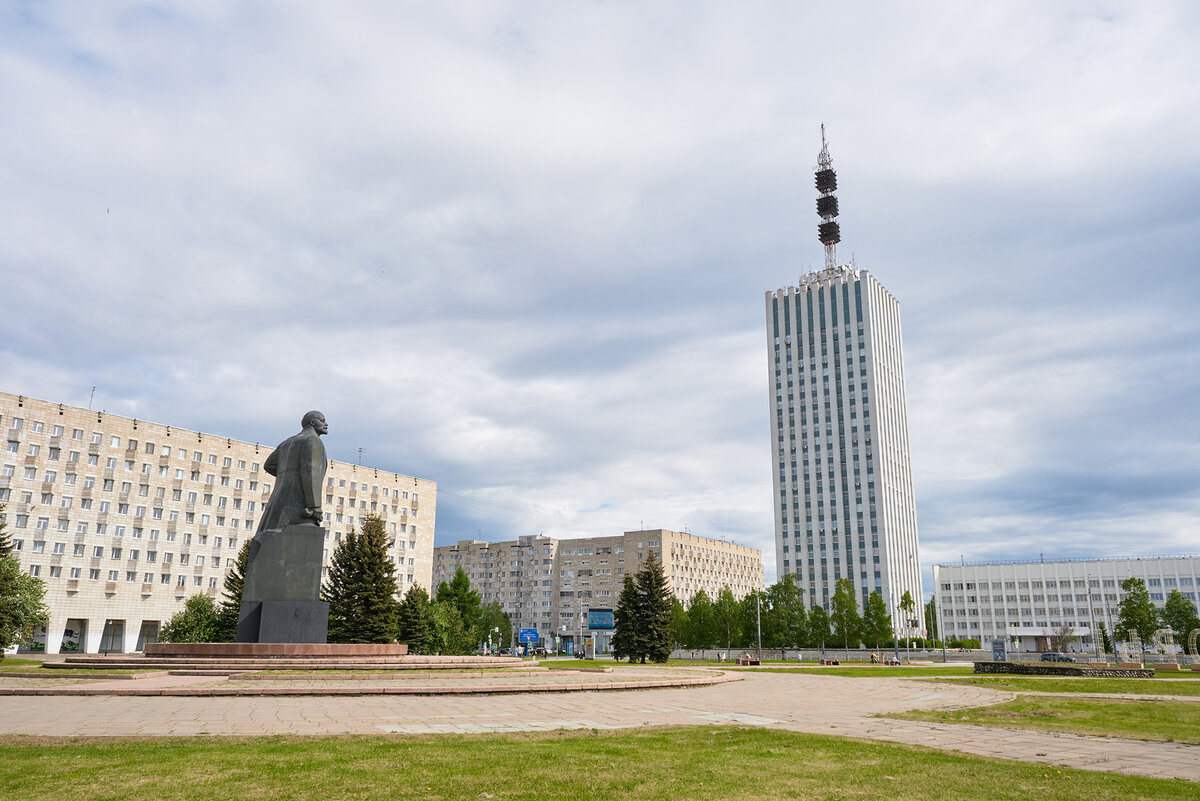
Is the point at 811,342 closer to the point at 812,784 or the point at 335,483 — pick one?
the point at 335,483

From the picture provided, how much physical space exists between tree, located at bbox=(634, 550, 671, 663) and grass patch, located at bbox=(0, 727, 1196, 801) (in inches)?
1653

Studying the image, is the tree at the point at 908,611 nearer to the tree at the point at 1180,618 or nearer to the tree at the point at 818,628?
the tree at the point at 818,628

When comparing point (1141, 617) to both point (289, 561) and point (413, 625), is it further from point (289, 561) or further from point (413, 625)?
point (289, 561)

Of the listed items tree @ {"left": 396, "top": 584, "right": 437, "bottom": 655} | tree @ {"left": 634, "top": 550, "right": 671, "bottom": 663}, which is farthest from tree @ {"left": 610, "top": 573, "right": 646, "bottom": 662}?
tree @ {"left": 396, "top": 584, "right": 437, "bottom": 655}

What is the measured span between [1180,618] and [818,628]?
36.5 m

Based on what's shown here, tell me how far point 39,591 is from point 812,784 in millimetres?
52756

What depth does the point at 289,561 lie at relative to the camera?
2312 cm

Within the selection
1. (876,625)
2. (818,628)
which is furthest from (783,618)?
(876,625)

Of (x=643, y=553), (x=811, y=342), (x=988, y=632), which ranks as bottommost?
(x=988, y=632)

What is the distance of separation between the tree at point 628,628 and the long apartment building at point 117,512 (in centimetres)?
4430

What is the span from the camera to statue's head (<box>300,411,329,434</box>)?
25.4 m

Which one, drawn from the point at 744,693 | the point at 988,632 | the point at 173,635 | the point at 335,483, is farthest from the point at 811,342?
the point at 744,693

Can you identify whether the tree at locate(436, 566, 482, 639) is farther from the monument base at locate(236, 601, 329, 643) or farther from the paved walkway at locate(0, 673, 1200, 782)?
the paved walkway at locate(0, 673, 1200, 782)

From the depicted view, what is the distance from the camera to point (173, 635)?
49.5 m
